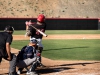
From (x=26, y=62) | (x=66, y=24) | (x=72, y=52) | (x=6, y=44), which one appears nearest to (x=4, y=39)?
(x=6, y=44)

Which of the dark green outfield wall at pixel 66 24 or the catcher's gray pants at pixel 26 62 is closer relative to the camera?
the catcher's gray pants at pixel 26 62

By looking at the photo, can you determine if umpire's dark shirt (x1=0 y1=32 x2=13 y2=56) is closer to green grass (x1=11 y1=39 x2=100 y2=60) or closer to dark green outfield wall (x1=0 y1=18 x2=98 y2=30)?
green grass (x1=11 y1=39 x2=100 y2=60)

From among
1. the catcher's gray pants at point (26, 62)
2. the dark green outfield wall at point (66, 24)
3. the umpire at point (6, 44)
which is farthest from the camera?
the dark green outfield wall at point (66, 24)

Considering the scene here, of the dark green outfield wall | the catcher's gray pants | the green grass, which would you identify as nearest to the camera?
the catcher's gray pants

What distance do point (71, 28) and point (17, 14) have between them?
24.5 m

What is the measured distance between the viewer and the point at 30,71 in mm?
8992

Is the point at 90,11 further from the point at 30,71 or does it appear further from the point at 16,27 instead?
the point at 30,71

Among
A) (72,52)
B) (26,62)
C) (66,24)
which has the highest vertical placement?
(26,62)

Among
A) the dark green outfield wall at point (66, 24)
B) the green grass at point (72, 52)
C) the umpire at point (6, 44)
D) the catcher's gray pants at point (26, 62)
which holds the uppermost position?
the umpire at point (6, 44)

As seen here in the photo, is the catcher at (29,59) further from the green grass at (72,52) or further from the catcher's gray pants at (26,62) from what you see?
the green grass at (72,52)

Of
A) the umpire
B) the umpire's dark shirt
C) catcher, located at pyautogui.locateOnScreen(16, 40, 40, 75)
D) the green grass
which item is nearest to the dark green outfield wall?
the green grass

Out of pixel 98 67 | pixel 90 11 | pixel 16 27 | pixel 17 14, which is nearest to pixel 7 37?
pixel 98 67

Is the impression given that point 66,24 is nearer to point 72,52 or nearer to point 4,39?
point 72,52

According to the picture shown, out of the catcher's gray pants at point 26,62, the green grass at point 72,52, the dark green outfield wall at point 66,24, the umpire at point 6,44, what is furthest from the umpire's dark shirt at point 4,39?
the dark green outfield wall at point 66,24
